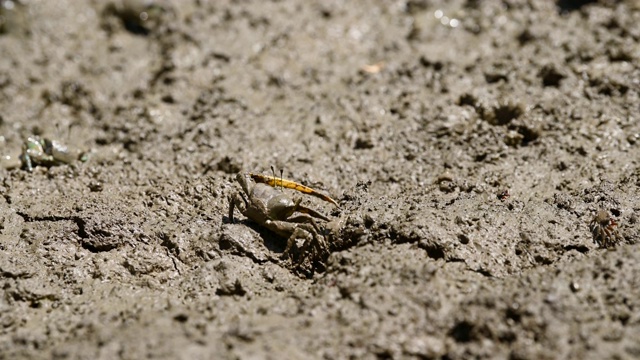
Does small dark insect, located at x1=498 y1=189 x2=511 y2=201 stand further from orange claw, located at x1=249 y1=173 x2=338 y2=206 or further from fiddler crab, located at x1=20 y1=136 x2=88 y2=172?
fiddler crab, located at x1=20 y1=136 x2=88 y2=172

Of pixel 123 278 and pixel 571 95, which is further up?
pixel 571 95

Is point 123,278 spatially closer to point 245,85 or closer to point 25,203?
point 25,203

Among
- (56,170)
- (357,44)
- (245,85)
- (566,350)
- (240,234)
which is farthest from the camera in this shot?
(357,44)

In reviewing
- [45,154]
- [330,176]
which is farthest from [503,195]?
[45,154]

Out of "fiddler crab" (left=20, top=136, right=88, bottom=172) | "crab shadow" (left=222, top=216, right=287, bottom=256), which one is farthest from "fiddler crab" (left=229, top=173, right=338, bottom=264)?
"fiddler crab" (left=20, top=136, right=88, bottom=172)

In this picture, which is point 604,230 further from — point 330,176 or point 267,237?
point 267,237

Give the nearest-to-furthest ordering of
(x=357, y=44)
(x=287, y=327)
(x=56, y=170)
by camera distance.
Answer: (x=287, y=327), (x=56, y=170), (x=357, y=44)

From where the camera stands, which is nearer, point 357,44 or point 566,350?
point 566,350

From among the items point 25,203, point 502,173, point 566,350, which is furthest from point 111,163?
point 566,350
